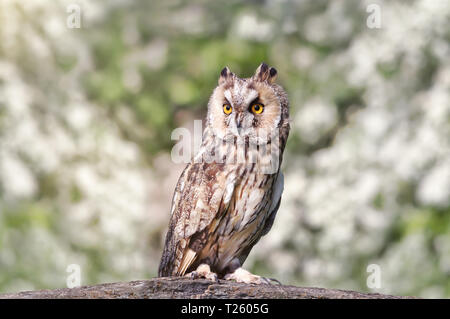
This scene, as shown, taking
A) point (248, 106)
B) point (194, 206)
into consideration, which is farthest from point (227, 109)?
point (194, 206)

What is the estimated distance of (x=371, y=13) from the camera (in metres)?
5.33

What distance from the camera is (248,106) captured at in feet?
9.39

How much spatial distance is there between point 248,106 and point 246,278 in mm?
754

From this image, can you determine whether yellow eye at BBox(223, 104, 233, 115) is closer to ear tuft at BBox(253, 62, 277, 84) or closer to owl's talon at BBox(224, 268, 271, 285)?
ear tuft at BBox(253, 62, 277, 84)

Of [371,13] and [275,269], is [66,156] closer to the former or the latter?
[275,269]

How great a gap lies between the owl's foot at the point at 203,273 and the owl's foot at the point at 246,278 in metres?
0.11

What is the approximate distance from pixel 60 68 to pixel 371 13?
8.72 ft

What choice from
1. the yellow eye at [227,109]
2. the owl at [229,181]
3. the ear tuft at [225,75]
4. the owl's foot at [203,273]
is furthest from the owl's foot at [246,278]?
the ear tuft at [225,75]

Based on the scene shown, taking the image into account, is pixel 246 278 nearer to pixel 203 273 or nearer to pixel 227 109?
pixel 203 273

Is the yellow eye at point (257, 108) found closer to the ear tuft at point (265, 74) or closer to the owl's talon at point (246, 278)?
the ear tuft at point (265, 74)

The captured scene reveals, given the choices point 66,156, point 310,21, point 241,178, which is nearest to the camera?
point 241,178

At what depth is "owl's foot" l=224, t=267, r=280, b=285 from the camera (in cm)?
285
